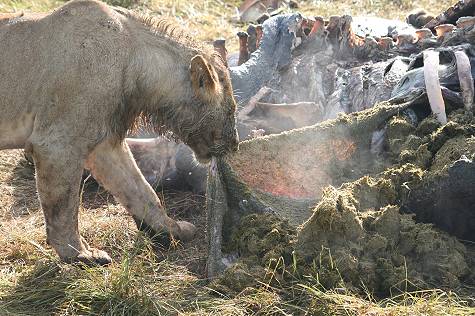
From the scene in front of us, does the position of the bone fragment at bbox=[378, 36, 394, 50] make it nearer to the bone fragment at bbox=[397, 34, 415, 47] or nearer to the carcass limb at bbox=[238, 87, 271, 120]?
the bone fragment at bbox=[397, 34, 415, 47]

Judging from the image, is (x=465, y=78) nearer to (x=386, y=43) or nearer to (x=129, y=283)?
(x=386, y=43)

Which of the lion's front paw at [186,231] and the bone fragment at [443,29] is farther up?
the bone fragment at [443,29]

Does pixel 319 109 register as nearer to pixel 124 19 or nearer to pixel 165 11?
pixel 124 19

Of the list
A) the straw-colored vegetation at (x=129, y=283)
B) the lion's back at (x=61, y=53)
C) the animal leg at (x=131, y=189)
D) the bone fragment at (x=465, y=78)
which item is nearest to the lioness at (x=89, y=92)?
the lion's back at (x=61, y=53)

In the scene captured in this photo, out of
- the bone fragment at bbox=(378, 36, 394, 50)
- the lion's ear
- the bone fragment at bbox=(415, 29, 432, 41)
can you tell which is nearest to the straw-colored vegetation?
the lion's ear

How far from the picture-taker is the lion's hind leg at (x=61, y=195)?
4.57 m

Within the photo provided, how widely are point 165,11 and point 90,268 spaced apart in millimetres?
7620

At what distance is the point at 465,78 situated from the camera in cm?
525

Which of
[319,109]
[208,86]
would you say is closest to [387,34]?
[319,109]

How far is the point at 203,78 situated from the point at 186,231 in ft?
4.11

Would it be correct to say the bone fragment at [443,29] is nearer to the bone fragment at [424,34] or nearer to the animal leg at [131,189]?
the bone fragment at [424,34]

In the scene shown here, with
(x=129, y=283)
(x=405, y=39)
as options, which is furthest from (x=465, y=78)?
(x=129, y=283)

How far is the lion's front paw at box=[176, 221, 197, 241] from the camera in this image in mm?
5328

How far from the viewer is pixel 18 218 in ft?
19.0
